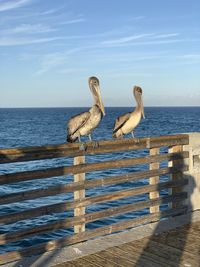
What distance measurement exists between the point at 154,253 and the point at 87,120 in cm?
227

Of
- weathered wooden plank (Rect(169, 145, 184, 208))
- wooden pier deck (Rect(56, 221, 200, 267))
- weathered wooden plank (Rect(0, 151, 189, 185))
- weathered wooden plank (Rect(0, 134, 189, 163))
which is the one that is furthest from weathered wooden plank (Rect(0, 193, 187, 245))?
weathered wooden plank (Rect(0, 134, 189, 163))

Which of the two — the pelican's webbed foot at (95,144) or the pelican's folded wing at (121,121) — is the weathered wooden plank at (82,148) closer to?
the pelican's webbed foot at (95,144)

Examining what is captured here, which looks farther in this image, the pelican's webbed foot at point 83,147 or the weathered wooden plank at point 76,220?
the pelican's webbed foot at point 83,147

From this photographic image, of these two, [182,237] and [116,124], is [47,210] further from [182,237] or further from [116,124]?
[116,124]

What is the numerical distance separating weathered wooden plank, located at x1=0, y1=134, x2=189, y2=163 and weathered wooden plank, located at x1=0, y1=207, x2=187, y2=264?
43.4 inches

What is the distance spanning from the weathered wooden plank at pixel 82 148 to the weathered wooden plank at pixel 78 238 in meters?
1.10

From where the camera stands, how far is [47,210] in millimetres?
5980

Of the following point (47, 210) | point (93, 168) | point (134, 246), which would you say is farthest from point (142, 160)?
point (47, 210)

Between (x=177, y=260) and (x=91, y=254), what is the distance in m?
1.10

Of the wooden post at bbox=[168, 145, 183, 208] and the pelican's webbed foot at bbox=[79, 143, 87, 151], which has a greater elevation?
the pelican's webbed foot at bbox=[79, 143, 87, 151]

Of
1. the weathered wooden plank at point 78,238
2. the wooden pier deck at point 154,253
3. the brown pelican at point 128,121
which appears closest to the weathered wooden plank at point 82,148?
the brown pelican at point 128,121

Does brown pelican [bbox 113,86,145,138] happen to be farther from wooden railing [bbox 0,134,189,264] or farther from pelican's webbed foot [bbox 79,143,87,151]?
pelican's webbed foot [bbox 79,143,87,151]

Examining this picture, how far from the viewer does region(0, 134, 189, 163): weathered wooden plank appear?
5.65 m

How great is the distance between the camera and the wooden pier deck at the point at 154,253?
5.65m
